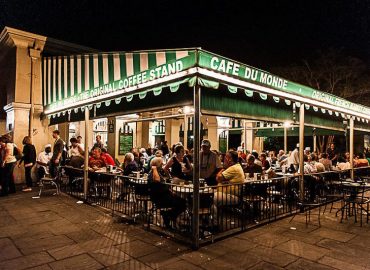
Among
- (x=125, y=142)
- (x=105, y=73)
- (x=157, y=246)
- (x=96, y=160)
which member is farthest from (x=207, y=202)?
(x=125, y=142)

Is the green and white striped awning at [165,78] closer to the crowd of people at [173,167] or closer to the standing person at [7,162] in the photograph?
the crowd of people at [173,167]

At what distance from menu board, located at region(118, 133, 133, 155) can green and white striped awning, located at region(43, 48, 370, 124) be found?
4684 mm

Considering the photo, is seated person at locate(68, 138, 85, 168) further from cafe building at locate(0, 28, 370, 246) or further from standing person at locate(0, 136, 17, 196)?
standing person at locate(0, 136, 17, 196)

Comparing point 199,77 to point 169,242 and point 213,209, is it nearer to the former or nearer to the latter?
point 213,209

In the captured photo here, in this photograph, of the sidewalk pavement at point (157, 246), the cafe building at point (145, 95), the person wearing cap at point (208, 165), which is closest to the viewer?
the sidewalk pavement at point (157, 246)

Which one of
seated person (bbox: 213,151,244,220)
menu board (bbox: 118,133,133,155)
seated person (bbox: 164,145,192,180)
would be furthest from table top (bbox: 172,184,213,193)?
menu board (bbox: 118,133,133,155)

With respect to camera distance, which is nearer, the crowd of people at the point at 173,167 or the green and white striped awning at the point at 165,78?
the green and white striped awning at the point at 165,78

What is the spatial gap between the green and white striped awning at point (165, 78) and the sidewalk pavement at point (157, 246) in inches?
→ 118

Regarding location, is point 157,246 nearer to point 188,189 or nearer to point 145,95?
point 188,189

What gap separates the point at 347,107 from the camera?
9648 millimetres

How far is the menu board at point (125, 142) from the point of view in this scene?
597 inches

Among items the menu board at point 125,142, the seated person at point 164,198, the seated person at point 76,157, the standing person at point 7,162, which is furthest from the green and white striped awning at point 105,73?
the menu board at point 125,142

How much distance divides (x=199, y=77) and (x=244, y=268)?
3171 millimetres

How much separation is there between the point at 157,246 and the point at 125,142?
10990 millimetres
